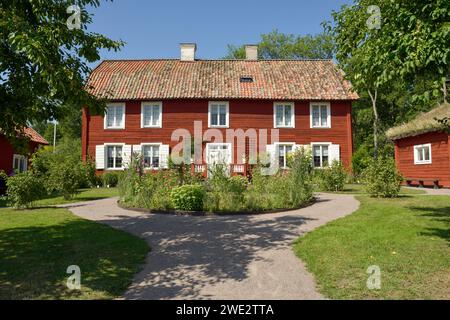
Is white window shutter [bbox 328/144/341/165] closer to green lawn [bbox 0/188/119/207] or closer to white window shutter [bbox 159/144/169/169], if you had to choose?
white window shutter [bbox 159/144/169/169]

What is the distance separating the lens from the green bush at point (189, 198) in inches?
451

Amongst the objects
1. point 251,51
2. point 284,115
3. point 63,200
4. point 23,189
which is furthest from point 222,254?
point 251,51

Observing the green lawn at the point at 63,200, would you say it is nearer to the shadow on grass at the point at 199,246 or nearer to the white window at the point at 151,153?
the shadow on grass at the point at 199,246

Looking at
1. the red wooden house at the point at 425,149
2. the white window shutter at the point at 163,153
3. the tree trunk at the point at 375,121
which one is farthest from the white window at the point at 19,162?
the tree trunk at the point at 375,121

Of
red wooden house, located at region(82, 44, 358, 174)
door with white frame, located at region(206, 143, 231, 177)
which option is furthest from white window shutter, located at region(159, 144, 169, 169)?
door with white frame, located at region(206, 143, 231, 177)

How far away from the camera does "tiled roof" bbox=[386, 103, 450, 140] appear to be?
18.5 meters

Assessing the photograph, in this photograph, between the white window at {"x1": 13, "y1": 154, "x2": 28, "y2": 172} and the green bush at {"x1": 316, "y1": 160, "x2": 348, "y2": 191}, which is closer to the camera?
the green bush at {"x1": 316, "y1": 160, "x2": 348, "y2": 191}

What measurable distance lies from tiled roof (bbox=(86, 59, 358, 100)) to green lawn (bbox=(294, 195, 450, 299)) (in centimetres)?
1614

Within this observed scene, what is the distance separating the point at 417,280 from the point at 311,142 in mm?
20501

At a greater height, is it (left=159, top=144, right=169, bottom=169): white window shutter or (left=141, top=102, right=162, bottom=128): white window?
(left=141, top=102, right=162, bottom=128): white window

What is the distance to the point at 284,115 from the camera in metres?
25.2

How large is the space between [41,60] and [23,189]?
9.13 m

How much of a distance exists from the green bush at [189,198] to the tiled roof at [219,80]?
46.0 feet
